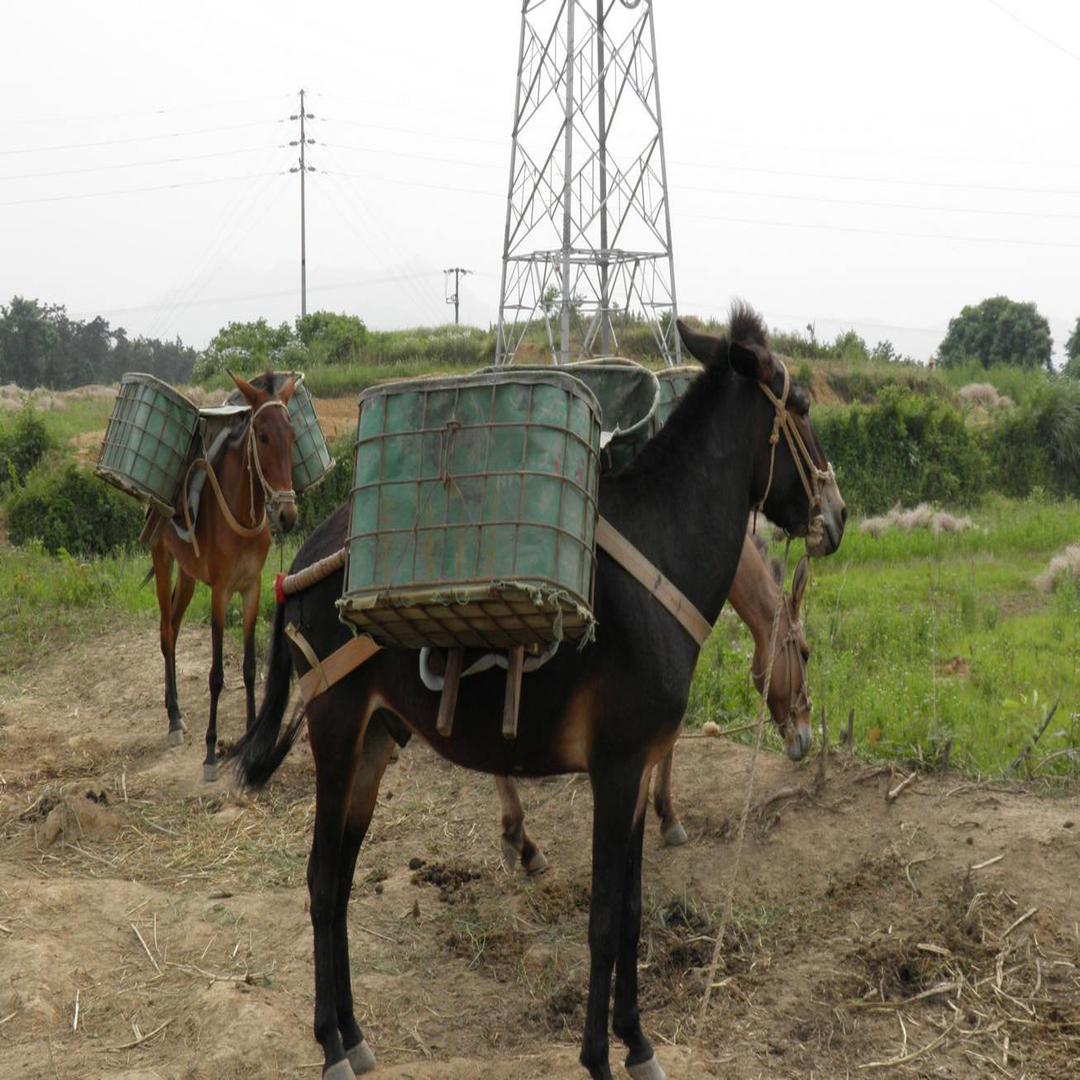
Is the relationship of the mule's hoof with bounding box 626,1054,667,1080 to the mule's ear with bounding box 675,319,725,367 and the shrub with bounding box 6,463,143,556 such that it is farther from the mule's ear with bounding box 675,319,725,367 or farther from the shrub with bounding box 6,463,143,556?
the shrub with bounding box 6,463,143,556

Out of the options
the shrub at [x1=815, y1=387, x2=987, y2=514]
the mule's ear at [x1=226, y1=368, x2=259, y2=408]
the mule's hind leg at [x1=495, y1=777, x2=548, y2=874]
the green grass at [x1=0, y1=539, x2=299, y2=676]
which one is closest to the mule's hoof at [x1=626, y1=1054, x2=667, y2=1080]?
the mule's hind leg at [x1=495, y1=777, x2=548, y2=874]

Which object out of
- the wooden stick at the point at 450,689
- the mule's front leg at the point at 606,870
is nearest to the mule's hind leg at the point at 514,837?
the mule's front leg at the point at 606,870

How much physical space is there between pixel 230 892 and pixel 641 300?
17.3 m

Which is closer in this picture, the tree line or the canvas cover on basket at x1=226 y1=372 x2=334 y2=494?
the canvas cover on basket at x1=226 y1=372 x2=334 y2=494

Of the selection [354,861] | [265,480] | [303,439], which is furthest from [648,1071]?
[303,439]

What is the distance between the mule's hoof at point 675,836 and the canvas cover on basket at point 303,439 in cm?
361

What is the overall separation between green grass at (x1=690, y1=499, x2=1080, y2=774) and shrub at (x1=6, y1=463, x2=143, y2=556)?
9.49 m

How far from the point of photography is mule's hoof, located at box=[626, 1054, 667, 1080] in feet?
14.0

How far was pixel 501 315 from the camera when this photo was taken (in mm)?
22109

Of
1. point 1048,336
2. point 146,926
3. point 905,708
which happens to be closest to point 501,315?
point 905,708

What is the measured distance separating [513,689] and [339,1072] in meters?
1.65

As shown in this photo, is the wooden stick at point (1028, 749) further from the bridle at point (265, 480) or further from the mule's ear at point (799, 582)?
the bridle at point (265, 480)

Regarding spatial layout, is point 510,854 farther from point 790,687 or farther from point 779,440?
point 779,440

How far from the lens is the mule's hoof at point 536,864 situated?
20.8 feet
